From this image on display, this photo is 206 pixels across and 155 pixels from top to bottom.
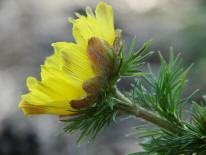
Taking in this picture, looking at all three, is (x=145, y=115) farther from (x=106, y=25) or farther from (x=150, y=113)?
(x=106, y=25)

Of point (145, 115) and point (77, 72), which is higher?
point (77, 72)

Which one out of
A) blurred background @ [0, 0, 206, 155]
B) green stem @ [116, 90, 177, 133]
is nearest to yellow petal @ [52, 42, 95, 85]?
green stem @ [116, 90, 177, 133]

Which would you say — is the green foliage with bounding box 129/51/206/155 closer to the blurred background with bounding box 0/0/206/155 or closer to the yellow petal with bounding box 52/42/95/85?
the yellow petal with bounding box 52/42/95/85

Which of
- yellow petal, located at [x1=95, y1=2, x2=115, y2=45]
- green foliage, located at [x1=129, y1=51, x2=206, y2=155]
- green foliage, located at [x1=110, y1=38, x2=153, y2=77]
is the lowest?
green foliage, located at [x1=129, y1=51, x2=206, y2=155]

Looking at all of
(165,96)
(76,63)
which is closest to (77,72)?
(76,63)

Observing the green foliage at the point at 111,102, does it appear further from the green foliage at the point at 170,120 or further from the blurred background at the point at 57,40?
the blurred background at the point at 57,40

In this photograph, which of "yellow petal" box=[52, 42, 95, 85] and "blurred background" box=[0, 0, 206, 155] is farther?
"blurred background" box=[0, 0, 206, 155]
